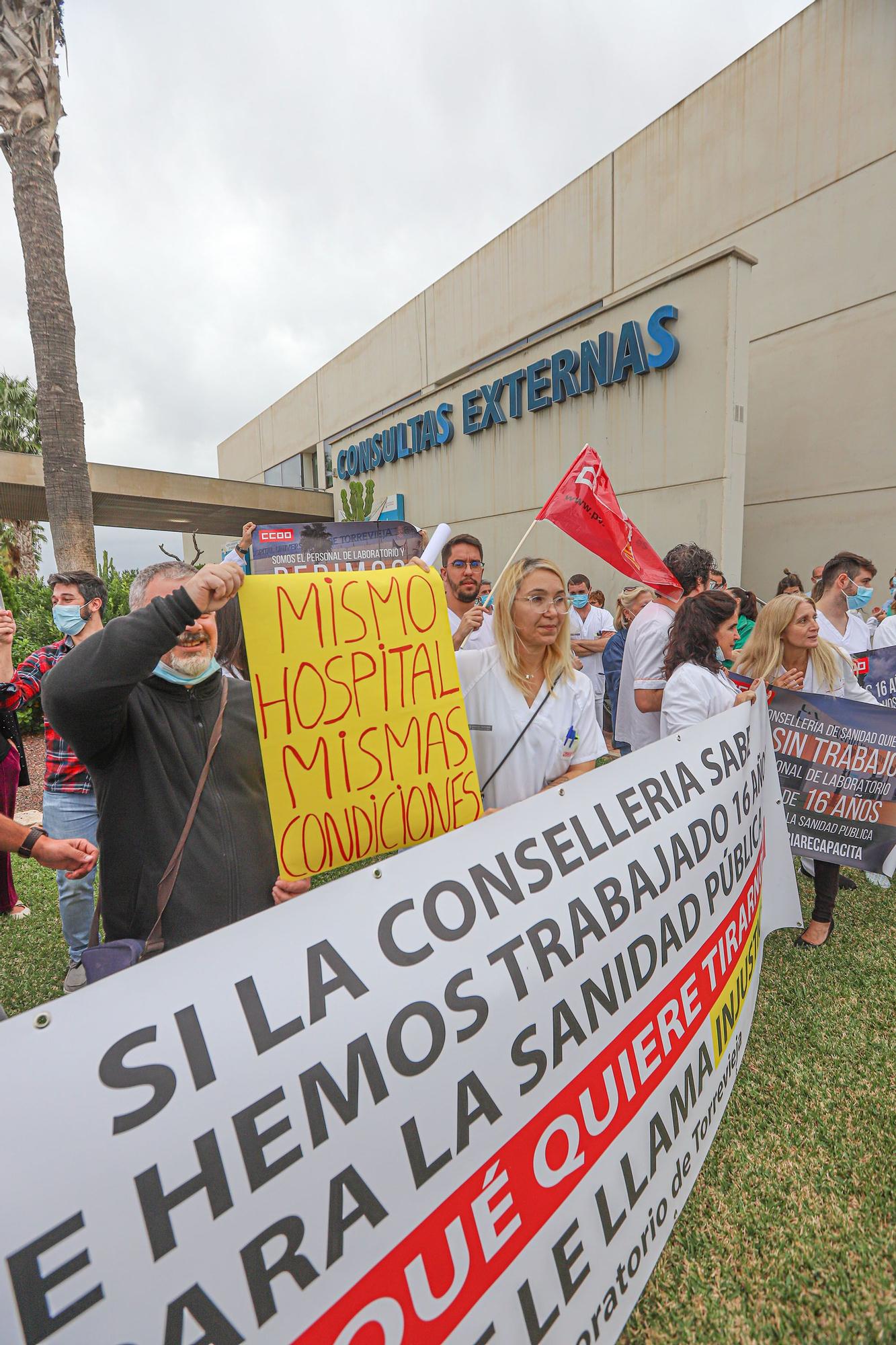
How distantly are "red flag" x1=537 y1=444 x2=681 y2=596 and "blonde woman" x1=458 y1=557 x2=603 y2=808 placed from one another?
4.24 ft

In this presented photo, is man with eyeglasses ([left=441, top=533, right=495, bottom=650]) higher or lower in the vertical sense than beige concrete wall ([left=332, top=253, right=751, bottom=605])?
lower

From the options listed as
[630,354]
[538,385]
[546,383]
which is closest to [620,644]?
[630,354]

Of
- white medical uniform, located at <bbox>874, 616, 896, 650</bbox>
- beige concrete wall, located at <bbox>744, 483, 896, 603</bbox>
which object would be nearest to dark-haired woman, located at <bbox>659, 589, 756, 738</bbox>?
white medical uniform, located at <bbox>874, 616, 896, 650</bbox>

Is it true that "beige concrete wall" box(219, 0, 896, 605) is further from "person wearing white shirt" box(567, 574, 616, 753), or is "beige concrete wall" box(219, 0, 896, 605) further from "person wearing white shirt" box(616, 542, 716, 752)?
"person wearing white shirt" box(616, 542, 716, 752)

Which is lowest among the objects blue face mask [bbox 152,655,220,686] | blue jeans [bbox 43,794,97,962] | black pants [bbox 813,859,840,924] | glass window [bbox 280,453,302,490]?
black pants [bbox 813,859,840,924]

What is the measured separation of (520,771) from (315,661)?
1020 millimetres

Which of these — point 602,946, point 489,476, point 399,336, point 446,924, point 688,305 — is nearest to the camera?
point 446,924

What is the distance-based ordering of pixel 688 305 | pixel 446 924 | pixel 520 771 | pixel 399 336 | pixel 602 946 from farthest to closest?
pixel 399 336 < pixel 688 305 < pixel 520 771 < pixel 602 946 < pixel 446 924

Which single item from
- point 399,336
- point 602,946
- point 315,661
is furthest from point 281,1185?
point 399,336

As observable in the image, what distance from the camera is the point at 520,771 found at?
7.85 ft

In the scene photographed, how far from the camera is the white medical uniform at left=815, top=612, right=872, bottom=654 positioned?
458 centimetres

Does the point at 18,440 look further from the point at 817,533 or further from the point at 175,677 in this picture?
the point at 175,677

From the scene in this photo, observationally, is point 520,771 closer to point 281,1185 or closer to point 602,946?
point 602,946

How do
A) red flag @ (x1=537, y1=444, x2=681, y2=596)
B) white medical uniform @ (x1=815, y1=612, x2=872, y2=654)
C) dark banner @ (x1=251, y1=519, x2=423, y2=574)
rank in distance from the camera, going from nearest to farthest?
red flag @ (x1=537, y1=444, x2=681, y2=596) → dark banner @ (x1=251, y1=519, x2=423, y2=574) → white medical uniform @ (x1=815, y1=612, x2=872, y2=654)
